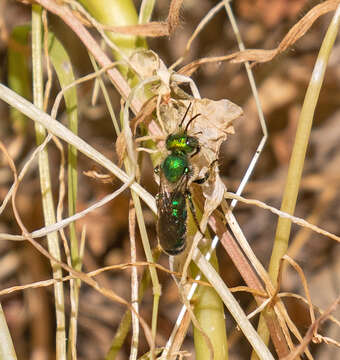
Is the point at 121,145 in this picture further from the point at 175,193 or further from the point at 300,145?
the point at 300,145

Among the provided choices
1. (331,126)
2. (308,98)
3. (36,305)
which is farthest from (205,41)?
(308,98)

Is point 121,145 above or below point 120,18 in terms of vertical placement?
below

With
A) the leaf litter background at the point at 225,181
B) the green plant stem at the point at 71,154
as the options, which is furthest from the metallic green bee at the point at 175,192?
the leaf litter background at the point at 225,181

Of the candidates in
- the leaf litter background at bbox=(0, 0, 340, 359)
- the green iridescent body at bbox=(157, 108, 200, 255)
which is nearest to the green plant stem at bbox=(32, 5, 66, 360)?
the green iridescent body at bbox=(157, 108, 200, 255)

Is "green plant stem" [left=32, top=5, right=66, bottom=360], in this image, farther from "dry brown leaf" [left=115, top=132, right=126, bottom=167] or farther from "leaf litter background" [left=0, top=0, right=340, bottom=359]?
"leaf litter background" [left=0, top=0, right=340, bottom=359]

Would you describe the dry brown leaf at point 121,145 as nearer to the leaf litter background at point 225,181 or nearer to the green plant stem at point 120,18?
the green plant stem at point 120,18

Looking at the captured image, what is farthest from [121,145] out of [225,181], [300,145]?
[225,181]
